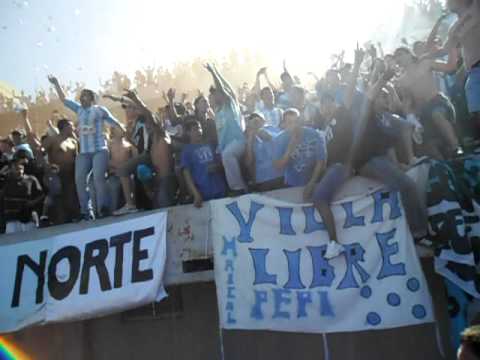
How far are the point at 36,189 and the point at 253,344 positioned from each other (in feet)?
13.3

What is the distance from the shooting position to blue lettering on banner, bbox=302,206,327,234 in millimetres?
6832

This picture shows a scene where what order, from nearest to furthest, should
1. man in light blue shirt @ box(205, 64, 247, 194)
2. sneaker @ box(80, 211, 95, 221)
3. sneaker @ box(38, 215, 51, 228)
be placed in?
man in light blue shirt @ box(205, 64, 247, 194) < sneaker @ box(80, 211, 95, 221) < sneaker @ box(38, 215, 51, 228)

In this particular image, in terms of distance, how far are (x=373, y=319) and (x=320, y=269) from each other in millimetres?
756

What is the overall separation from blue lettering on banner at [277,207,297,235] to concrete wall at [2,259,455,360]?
4.71ft

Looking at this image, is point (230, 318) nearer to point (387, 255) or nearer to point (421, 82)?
point (387, 255)

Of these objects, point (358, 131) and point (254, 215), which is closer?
point (358, 131)

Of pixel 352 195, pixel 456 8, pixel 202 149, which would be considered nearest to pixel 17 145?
pixel 202 149

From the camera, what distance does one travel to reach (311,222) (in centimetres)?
688

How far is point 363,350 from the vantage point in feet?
23.6

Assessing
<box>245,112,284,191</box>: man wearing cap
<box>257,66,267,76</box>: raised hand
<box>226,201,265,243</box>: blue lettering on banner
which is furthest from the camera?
<box>257,66,267,76</box>: raised hand

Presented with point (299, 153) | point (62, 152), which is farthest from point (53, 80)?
point (299, 153)

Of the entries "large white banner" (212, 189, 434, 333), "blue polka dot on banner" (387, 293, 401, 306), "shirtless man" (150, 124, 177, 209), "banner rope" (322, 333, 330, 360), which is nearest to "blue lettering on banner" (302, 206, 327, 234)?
"large white banner" (212, 189, 434, 333)

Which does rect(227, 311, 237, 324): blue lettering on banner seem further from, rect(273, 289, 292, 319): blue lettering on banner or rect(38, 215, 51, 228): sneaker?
rect(38, 215, 51, 228): sneaker

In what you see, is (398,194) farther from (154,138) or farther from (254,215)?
(154,138)
